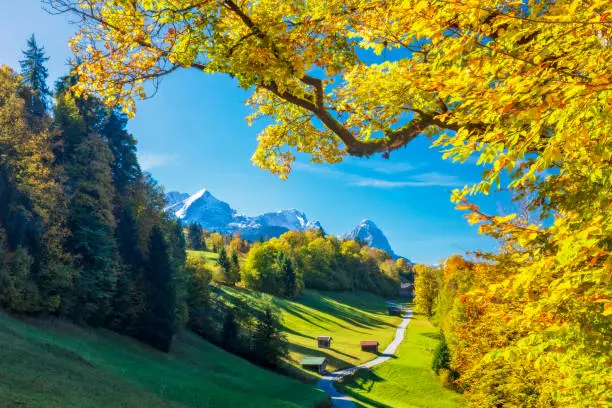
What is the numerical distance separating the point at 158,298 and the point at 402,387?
26.7m

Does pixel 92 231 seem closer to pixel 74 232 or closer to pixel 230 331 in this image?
pixel 74 232

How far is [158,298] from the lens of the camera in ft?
126

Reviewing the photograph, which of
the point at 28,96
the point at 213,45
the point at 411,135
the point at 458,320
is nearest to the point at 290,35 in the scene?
the point at 213,45

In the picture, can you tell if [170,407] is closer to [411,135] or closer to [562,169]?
[411,135]

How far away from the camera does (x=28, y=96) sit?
39.0 metres

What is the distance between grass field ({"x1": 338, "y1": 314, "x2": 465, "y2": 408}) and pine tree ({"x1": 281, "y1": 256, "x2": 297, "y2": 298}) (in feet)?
129

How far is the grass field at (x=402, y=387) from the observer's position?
36.3 m

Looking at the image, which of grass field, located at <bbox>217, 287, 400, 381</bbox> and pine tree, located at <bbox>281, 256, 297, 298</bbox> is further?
pine tree, located at <bbox>281, 256, 297, 298</bbox>

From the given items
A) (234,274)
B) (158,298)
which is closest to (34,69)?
(158,298)

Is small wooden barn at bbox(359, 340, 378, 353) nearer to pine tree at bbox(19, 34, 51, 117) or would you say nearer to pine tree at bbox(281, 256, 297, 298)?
pine tree at bbox(281, 256, 297, 298)

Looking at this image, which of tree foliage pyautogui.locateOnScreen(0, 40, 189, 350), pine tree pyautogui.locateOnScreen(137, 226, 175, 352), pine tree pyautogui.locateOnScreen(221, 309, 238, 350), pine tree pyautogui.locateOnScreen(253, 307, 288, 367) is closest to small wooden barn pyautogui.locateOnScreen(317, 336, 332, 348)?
pine tree pyautogui.locateOnScreen(253, 307, 288, 367)

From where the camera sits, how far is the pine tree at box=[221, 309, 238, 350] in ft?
144

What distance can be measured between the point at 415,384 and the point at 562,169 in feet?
138

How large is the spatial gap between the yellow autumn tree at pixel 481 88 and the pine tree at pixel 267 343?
119 ft
